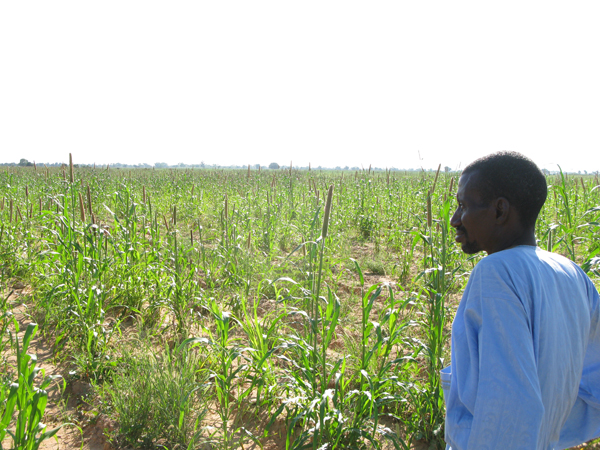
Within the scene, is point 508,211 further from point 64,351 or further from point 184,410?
point 64,351

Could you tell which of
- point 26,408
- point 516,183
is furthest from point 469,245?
point 26,408

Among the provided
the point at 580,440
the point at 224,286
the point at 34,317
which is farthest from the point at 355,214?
the point at 580,440

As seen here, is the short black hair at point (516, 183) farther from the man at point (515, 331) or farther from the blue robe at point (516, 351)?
the blue robe at point (516, 351)

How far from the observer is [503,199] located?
95 cm

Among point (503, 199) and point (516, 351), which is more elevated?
point (503, 199)

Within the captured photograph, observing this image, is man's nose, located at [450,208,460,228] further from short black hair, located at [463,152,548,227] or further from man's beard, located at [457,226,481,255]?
short black hair, located at [463,152,548,227]

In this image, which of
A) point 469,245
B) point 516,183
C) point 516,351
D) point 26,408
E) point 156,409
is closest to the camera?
point 516,351

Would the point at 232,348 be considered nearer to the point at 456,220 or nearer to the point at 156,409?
the point at 156,409

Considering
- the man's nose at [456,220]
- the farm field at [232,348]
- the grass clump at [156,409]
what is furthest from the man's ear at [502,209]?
the grass clump at [156,409]

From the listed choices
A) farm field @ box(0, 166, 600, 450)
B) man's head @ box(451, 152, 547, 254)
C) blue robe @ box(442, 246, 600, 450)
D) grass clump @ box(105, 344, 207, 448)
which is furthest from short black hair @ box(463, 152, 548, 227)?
grass clump @ box(105, 344, 207, 448)

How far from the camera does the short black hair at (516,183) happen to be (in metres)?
0.95

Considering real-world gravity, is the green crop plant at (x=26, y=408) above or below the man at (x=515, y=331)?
below

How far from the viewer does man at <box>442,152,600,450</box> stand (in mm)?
747

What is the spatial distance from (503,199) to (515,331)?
1.17 feet
